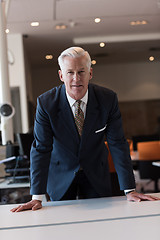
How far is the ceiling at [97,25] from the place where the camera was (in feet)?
19.1

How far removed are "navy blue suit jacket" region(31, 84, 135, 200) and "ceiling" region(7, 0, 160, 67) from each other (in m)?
3.57

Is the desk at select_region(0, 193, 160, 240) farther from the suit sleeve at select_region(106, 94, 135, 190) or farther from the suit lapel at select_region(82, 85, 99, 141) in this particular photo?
the suit lapel at select_region(82, 85, 99, 141)

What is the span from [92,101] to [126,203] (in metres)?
0.60

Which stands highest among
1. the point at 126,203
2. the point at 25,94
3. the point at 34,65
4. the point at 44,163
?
the point at 34,65

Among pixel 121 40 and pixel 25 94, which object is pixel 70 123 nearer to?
pixel 121 40

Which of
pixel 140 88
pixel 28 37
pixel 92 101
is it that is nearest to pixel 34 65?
pixel 28 37

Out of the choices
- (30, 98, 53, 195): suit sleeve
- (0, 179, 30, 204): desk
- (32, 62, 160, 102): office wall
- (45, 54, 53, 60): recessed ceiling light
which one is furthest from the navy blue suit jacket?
(45, 54, 53, 60): recessed ceiling light

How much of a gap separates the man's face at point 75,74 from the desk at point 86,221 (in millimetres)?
599

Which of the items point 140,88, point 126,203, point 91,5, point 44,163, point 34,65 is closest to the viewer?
point 126,203

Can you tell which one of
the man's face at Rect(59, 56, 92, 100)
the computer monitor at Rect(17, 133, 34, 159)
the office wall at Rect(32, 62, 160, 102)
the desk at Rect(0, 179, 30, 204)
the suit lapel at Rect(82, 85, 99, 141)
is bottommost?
the desk at Rect(0, 179, 30, 204)

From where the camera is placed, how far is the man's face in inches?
72.9

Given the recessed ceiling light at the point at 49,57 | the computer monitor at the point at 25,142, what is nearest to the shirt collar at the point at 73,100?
the computer monitor at the point at 25,142

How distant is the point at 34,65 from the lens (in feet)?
21.0

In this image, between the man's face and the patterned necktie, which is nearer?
the man's face
